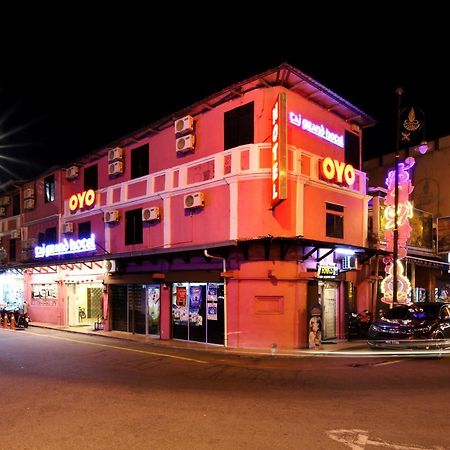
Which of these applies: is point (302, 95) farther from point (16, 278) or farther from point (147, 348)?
point (16, 278)

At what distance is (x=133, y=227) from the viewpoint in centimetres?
2352

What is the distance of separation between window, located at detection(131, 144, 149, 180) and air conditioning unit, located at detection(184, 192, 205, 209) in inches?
159

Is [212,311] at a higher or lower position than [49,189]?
lower

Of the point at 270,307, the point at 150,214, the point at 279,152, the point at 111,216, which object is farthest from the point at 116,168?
the point at 270,307

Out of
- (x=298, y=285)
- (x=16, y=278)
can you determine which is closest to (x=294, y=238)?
(x=298, y=285)

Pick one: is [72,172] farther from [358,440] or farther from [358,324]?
[358,440]

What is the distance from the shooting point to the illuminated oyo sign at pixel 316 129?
61.4 feet

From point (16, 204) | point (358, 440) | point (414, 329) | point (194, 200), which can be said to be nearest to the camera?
point (358, 440)

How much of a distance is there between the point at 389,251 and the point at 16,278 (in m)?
26.1

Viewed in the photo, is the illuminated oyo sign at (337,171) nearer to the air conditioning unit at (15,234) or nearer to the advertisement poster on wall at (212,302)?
the advertisement poster on wall at (212,302)

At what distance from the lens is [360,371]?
501 inches

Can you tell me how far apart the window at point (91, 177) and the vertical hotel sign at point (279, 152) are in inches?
500

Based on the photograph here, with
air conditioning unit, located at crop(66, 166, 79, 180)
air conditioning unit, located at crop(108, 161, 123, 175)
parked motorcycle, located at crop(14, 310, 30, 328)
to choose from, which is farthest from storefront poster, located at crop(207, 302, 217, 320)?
air conditioning unit, located at crop(66, 166, 79, 180)

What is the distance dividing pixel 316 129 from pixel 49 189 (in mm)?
18383
